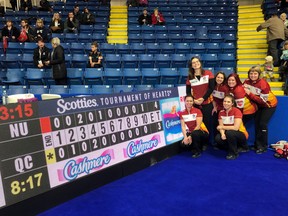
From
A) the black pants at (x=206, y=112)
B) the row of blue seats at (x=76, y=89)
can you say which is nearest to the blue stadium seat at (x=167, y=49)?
the row of blue seats at (x=76, y=89)

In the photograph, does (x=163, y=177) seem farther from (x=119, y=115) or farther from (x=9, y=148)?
(x=9, y=148)

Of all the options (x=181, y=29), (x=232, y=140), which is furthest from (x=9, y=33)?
(x=232, y=140)

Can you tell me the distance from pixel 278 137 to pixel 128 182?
9.86ft

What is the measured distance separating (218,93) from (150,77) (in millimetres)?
3242

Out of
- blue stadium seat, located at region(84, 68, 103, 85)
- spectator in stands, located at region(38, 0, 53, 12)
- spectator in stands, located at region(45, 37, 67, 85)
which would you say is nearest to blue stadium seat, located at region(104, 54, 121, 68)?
blue stadium seat, located at region(84, 68, 103, 85)

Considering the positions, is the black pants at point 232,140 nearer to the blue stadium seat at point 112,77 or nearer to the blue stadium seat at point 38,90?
the blue stadium seat at point 112,77

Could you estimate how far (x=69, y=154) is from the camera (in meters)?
3.28

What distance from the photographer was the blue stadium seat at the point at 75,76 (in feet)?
26.8

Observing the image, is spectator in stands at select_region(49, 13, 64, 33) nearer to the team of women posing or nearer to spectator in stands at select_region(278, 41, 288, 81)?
the team of women posing

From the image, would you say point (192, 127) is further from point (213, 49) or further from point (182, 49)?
point (213, 49)

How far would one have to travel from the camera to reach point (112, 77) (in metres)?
8.09

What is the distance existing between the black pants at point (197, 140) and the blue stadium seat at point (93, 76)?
386 cm

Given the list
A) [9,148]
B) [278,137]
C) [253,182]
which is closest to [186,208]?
[253,182]

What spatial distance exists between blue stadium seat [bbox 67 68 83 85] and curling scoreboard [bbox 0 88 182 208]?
406 centimetres
